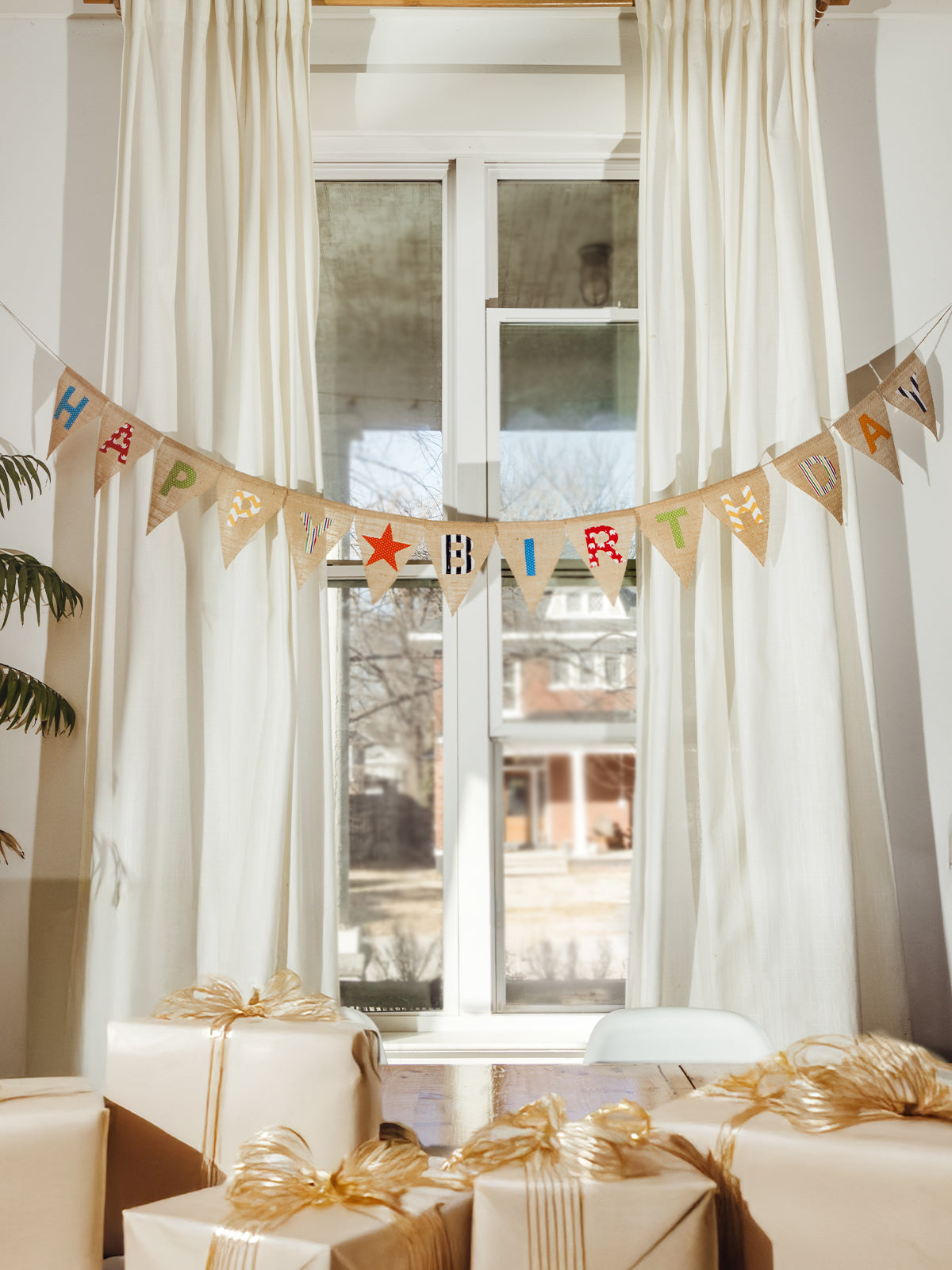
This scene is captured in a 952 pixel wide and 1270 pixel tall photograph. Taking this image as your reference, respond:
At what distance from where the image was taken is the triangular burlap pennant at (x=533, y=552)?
2.23 metres

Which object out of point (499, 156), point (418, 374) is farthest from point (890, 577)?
point (499, 156)

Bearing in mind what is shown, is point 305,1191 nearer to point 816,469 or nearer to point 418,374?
point 816,469

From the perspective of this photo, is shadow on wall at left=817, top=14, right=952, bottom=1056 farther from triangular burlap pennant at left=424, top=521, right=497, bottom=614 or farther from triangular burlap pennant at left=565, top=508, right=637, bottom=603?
triangular burlap pennant at left=424, top=521, right=497, bottom=614

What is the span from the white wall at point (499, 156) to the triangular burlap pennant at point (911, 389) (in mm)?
302

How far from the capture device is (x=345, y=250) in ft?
9.55

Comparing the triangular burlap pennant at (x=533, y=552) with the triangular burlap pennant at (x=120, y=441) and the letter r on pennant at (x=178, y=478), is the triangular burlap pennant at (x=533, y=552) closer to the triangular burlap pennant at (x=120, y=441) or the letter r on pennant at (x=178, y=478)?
the letter r on pennant at (x=178, y=478)

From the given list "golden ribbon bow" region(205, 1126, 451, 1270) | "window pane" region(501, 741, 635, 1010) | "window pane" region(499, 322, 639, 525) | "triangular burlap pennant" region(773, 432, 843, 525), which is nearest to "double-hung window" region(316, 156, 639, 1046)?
"window pane" region(499, 322, 639, 525)

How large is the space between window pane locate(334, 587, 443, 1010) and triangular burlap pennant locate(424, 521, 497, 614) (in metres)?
0.44

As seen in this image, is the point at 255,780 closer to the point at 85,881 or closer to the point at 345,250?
the point at 85,881

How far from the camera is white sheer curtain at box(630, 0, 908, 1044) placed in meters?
2.24

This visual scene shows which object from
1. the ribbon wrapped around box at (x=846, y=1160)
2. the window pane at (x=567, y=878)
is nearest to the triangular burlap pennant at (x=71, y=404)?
the window pane at (x=567, y=878)

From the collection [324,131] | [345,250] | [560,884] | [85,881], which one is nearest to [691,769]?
[85,881]

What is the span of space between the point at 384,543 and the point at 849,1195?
5.94ft

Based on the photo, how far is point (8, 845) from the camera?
232 cm
